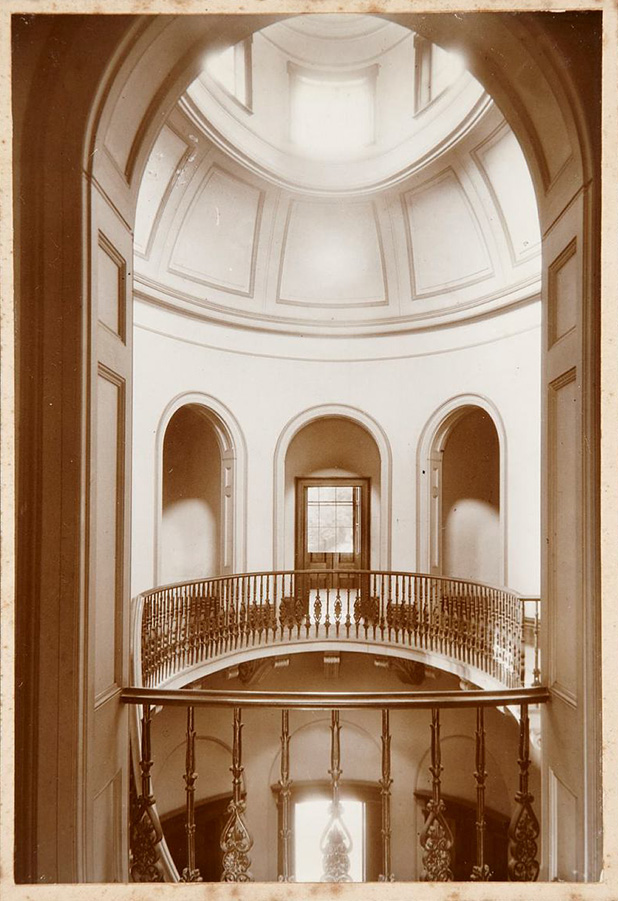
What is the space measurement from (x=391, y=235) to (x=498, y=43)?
20.8 feet

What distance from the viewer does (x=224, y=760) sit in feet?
24.8

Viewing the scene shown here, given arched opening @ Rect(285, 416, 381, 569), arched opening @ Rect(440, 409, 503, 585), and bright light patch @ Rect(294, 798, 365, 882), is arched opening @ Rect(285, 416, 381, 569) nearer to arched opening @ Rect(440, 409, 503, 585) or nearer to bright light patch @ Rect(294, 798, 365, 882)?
arched opening @ Rect(440, 409, 503, 585)

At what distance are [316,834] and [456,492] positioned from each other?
5.17 m

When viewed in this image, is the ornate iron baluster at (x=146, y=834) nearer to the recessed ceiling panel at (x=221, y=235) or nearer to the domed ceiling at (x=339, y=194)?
the domed ceiling at (x=339, y=194)

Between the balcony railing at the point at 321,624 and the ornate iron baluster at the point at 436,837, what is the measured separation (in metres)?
4.07

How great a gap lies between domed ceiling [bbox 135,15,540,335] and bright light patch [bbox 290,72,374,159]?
2 cm

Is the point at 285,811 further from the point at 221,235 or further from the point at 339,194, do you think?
the point at 339,194

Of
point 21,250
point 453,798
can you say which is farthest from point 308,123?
point 453,798

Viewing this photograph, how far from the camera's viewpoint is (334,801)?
249cm

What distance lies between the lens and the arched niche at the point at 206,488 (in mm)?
8570

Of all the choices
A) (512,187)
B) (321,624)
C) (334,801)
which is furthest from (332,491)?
(334,801)

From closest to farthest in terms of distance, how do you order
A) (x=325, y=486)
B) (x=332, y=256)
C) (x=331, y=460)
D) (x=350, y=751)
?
1. (x=350, y=751)
2. (x=332, y=256)
3. (x=325, y=486)
4. (x=331, y=460)

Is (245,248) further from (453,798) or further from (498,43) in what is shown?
(453,798)

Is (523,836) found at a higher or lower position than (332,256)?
lower
